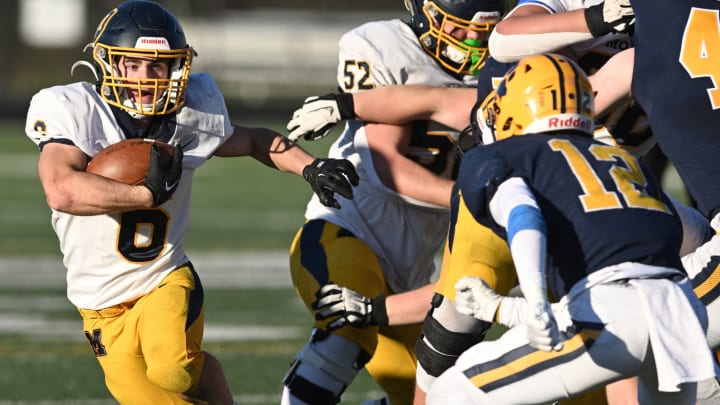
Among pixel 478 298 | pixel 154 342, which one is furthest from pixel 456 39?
pixel 478 298

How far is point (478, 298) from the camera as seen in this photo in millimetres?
3068

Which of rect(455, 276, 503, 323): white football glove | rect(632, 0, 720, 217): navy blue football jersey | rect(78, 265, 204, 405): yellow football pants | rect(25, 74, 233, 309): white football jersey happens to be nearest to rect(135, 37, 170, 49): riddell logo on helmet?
rect(25, 74, 233, 309): white football jersey

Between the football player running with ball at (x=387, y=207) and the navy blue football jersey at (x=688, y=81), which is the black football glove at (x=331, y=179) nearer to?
the football player running with ball at (x=387, y=207)

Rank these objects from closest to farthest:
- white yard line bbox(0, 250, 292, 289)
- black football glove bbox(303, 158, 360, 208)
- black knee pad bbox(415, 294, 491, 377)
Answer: black knee pad bbox(415, 294, 491, 377), black football glove bbox(303, 158, 360, 208), white yard line bbox(0, 250, 292, 289)

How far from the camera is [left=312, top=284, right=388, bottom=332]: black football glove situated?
3965 millimetres

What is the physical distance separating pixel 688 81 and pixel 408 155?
1.15m

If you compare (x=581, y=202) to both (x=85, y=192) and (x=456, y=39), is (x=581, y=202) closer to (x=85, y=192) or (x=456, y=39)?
(x=456, y=39)

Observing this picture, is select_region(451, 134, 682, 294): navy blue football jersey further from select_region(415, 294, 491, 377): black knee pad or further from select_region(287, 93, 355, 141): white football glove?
select_region(287, 93, 355, 141): white football glove

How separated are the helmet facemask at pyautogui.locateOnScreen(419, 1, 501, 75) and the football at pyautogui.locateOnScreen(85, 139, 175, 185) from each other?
1.07m

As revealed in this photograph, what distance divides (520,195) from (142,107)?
1.60m

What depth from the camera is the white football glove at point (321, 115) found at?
434 cm

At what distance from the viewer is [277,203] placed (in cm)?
1296

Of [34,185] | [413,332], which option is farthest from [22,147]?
[413,332]

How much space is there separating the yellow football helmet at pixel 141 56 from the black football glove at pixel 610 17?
4.48 feet
